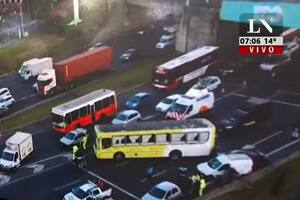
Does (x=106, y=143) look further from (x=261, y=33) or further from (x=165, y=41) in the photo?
(x=261, y=33)

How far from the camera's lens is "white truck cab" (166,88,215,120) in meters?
18.9

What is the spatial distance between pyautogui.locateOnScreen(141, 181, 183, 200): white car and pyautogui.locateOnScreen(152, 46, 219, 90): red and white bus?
4251mm

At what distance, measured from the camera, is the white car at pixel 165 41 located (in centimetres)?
1971

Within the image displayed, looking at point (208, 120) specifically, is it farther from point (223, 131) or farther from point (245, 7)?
point (245, 7)

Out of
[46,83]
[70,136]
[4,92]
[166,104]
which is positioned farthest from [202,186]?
[4,92]

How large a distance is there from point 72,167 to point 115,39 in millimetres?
5442

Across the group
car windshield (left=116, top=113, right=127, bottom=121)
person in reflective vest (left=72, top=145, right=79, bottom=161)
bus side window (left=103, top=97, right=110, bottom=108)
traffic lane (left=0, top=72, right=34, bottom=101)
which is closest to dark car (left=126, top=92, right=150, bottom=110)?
car windshield (left=116, top=113, right=127, bottom=121)

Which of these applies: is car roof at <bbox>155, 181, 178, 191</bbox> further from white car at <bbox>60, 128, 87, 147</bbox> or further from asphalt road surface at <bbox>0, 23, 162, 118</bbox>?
asphalt road surface at <bbox>0, 23, 162, 118</bbox>

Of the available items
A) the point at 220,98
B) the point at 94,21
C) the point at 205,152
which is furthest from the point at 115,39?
the point at 205,152

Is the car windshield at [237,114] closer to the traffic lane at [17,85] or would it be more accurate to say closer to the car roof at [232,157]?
the car roof at [232,157]

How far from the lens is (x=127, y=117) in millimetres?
18797

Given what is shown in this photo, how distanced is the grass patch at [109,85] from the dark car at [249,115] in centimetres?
320

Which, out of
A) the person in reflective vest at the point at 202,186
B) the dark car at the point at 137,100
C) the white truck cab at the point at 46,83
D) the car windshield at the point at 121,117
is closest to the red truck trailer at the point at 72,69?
the white truck cab at the point at 46,83

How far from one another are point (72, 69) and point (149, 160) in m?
4.81
